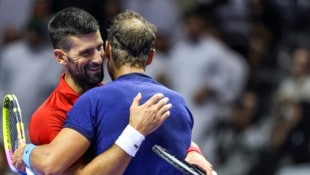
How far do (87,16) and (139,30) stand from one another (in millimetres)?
341

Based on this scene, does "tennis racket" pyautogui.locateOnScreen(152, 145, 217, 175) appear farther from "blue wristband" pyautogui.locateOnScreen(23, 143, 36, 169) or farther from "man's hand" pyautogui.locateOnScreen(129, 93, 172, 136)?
"blue wristband" pyautogui.locateOnScreen(23, 143, 36, 169)

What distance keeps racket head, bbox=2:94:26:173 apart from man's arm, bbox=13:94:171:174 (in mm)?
696

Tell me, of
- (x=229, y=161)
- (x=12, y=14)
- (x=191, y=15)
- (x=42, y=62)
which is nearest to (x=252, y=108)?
(x=229, y=161)

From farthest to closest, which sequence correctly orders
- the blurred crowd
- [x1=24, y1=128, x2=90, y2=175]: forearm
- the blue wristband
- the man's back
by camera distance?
the blurred crowd
the blue wristband
the man's back
[x1=24, y1=128, x2=90, y2=175]: forearm

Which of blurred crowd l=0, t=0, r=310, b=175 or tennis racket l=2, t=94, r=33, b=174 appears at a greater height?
tennis racket l=2, t=94, r=33, b=174

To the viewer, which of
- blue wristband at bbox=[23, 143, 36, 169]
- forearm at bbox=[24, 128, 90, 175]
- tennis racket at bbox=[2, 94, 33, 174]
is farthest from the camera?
tennis racket at bbox=[2, 94, 33, 174]

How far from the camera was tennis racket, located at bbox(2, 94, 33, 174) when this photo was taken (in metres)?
5.87

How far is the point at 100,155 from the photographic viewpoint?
5129 millimetres

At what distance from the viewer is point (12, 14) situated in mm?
12188

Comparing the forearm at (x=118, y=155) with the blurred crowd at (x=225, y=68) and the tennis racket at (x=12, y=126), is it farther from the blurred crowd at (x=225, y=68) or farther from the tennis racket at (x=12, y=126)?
the blurred crowd at (x=225, y=68)

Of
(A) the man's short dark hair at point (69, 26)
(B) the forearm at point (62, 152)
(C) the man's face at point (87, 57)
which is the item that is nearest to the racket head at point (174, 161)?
(B) the forearm at point (62, 152)

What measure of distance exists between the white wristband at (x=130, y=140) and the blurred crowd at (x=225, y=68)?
5286 mm

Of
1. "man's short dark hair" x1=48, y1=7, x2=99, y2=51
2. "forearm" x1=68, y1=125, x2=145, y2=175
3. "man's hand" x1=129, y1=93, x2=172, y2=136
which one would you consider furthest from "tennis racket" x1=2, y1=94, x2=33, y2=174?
"man's hand" x1=129, y1=93, x2=172, y2=136

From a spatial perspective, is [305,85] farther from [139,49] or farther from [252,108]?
[139,49]
